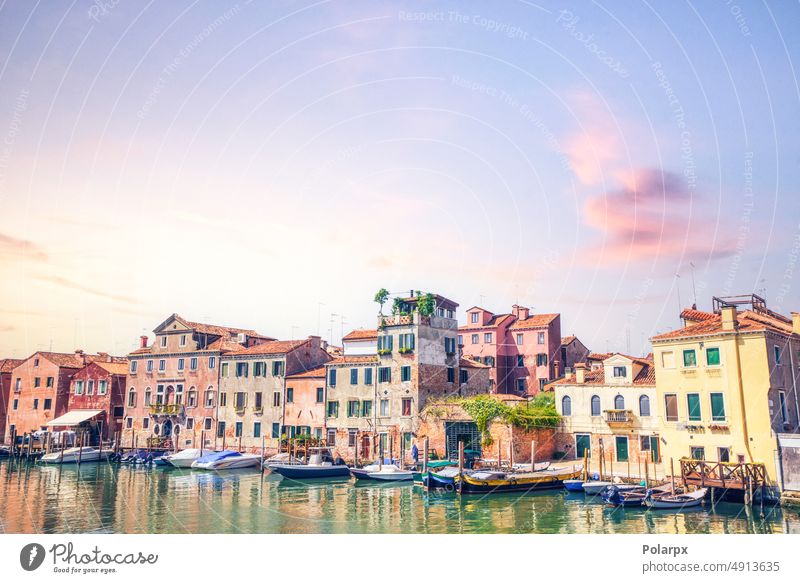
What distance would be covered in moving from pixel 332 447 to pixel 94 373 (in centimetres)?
1338

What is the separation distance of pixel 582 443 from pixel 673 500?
7.17m

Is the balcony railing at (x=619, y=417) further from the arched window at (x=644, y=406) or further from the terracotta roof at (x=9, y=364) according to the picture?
the terracotta roof at (x=9, y=364)

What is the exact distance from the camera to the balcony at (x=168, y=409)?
32281 mm

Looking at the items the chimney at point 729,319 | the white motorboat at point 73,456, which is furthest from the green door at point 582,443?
the white motorboat at point 73,456

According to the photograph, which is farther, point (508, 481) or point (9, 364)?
point (9, 364)

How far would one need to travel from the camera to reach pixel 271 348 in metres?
30.9

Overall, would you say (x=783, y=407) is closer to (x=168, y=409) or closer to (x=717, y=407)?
(x=717, y=407)

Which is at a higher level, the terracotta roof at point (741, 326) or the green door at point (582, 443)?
the terracotta roof at point (741, 326)

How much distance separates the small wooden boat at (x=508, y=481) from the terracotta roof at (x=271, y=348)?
12822mm

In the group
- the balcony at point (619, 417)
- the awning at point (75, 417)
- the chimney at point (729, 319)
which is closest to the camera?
the chimney at point (729, 319)

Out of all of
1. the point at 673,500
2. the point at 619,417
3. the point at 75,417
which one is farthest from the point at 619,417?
the point at 75,417

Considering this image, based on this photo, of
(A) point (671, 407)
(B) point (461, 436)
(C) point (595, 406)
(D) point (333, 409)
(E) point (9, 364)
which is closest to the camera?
(A) point (671, 407)

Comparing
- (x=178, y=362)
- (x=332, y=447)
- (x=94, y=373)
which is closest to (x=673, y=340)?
(x=332, y=447)
